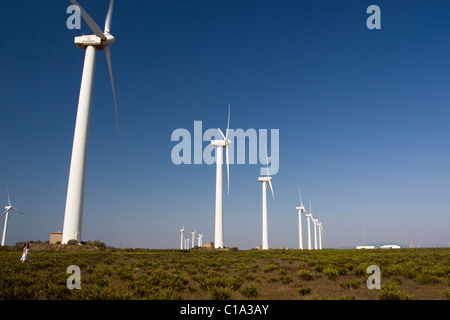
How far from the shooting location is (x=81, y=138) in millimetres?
37500

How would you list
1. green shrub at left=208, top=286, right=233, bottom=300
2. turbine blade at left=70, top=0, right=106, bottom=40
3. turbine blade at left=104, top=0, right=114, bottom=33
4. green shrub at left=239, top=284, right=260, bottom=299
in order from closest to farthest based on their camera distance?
green shrub at left=208, top=286, right=233, bottom=300 < green shrub at left=239, top=284, right=260, bottom=299 < turbine blade at left=70, top=0, right=106, bottom=40 < turbine blade at left=104, top=0, right=114, bottom=33

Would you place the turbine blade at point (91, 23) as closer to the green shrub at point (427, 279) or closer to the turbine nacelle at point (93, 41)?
the turbine nacelle at point (93, 41)

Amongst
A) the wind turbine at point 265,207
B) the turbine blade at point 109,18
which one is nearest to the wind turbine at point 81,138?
the turbine blade at point 109,18

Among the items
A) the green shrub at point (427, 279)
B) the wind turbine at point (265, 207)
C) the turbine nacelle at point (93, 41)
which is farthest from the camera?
the wind turbine at point (265, 207)

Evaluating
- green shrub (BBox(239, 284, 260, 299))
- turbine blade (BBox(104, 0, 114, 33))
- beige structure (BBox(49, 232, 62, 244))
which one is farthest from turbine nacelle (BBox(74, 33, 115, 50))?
green shrub (BBox(239, 284, 260, 299))

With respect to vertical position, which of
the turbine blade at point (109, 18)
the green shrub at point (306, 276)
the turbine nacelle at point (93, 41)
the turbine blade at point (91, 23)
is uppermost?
the turbine blade at point (109, 18)

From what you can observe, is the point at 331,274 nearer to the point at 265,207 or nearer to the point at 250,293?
the point at 250,293

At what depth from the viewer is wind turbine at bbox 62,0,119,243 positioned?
117 feet

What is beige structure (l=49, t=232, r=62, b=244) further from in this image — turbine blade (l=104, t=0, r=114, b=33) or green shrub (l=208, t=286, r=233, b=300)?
green shrub (l=208, t=286, r=233, b=300)

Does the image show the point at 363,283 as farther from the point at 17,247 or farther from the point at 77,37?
the point at 77,37

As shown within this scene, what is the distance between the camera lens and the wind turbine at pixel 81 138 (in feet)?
117

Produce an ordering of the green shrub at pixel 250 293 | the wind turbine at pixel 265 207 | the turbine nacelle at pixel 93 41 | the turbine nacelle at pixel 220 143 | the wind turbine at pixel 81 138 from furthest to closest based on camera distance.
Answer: the wind turbine at pixel 265 207 < the turbine nacelle at pixel 220 143 < the turbine nacelle at pixel 93 41 < the wind turbine at pixel 81 138 < the green shrub at pixel 250 293

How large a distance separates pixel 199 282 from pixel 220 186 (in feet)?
172
